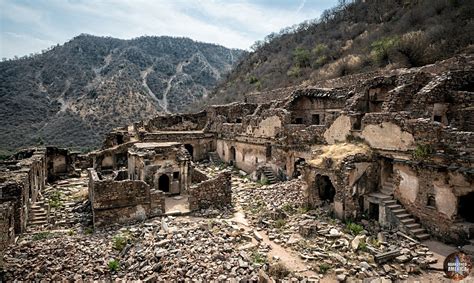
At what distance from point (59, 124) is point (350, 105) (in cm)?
4645

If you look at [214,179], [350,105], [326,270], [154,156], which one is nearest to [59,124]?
[154,156]

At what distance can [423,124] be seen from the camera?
10.8 meters

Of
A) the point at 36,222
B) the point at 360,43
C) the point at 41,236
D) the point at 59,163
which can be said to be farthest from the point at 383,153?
the point at 360,43

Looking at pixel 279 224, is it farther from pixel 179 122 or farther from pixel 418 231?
pixel 179 122

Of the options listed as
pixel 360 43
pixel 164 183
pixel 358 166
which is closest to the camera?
pixel 358 166

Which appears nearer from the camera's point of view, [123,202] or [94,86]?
[123,202]

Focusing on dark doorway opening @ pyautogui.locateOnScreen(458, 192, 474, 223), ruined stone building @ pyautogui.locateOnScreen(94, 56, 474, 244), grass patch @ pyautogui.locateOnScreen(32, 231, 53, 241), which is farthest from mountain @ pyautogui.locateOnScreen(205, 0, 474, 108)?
grass patch @ pyautogui.locateOnScreen(32, 231, 53, 241)

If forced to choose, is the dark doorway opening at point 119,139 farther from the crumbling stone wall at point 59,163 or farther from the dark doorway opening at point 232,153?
the dark doorway opening at point 232,153

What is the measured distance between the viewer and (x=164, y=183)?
17.1m

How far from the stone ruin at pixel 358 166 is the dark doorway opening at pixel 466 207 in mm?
50

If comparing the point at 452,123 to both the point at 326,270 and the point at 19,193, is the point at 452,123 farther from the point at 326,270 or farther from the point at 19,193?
the point at 19,193

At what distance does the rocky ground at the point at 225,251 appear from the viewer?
355 inches

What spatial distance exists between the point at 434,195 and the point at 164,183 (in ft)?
39.5

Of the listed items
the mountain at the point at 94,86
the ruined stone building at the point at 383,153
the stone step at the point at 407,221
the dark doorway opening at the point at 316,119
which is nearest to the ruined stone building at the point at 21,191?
the ruined stone building at the point at 383,153
